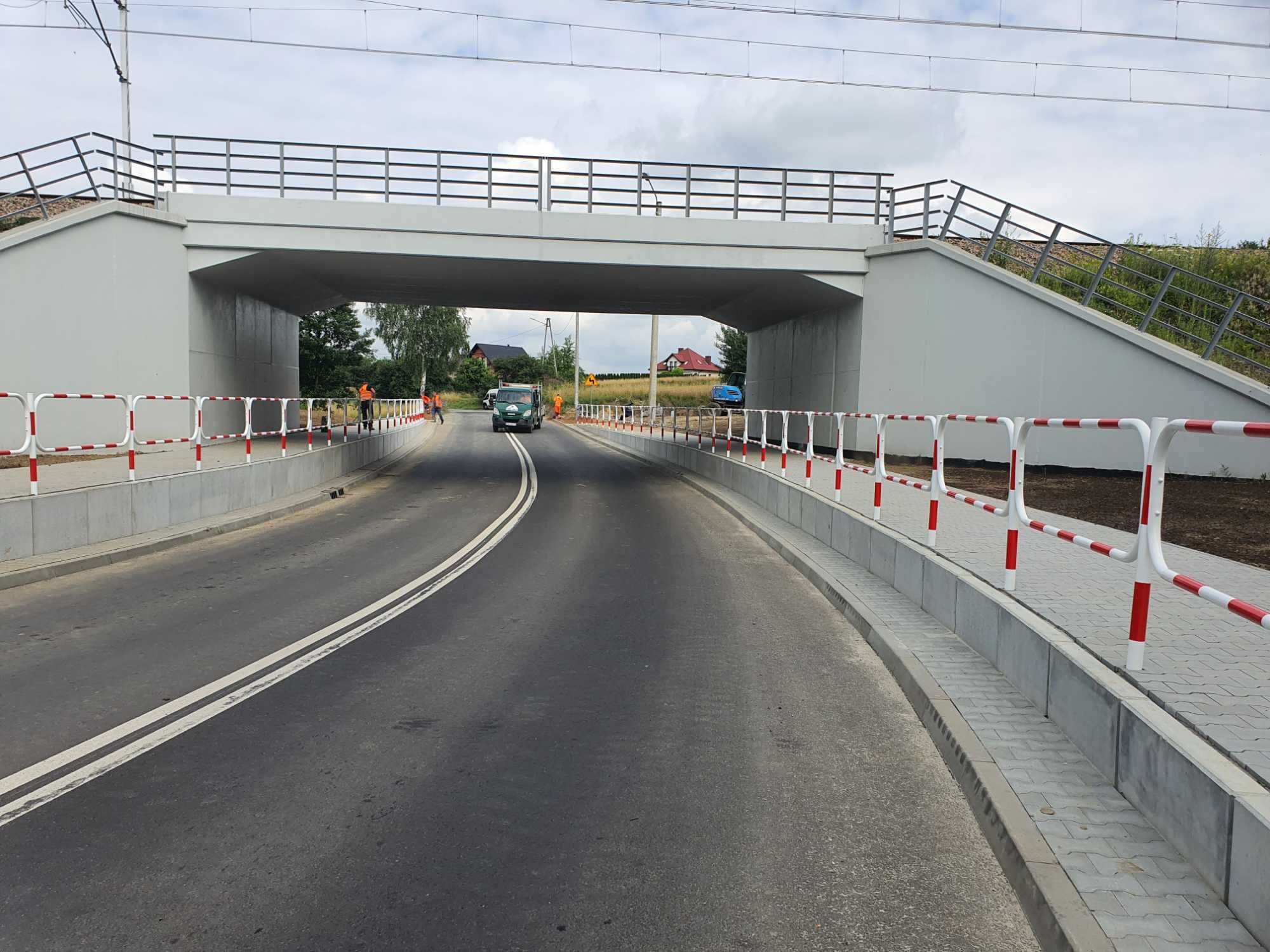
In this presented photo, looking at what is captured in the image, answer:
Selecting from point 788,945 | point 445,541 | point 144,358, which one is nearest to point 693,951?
point 788,945

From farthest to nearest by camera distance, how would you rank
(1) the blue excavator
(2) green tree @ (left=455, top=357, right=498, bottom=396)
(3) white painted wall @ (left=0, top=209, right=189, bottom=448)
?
(2) green tree @ (left=455, top=357, right=498, bottom=396), (1) the blue excavator, (3) white painted wall @ (left=0, top=209, right=189, bottom=448)

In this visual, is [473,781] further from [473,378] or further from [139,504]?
[473,378]

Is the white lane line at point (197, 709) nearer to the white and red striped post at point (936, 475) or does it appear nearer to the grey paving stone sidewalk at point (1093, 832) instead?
the grey paving stone sidewalk at point (1093, 832)

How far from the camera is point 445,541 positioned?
13.6 metres

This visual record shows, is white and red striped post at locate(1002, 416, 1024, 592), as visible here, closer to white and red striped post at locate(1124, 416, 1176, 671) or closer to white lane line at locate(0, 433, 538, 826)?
white and red striped post at locate(1124, 416, 1176, 671)

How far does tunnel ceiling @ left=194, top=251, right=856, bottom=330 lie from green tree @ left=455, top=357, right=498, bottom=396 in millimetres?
73710

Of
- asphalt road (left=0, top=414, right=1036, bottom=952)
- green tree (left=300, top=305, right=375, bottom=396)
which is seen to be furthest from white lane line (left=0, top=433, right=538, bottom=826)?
green tree (left=300, top=305, right=375, bottom=396)

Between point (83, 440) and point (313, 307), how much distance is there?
45.2ft

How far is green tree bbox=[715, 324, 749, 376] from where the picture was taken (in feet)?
256

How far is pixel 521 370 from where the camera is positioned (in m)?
111

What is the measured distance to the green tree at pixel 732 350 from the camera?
78.1 meters

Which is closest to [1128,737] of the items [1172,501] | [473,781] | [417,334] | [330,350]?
[473,781]

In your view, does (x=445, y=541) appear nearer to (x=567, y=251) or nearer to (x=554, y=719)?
Result: (x=554, y=719)

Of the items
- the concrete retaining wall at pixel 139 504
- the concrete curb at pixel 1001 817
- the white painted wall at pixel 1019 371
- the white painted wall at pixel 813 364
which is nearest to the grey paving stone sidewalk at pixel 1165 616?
the concrete curb at pixel 1001 817
